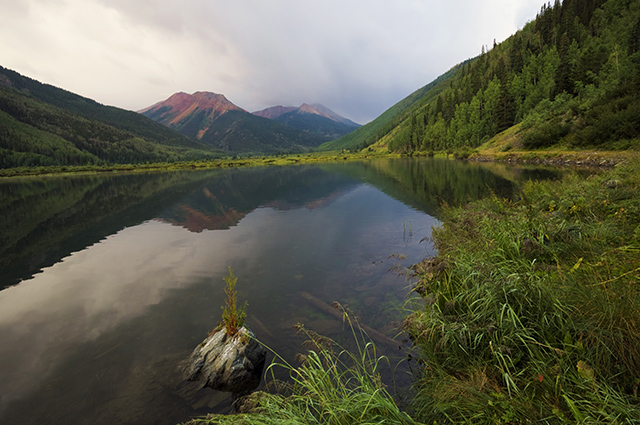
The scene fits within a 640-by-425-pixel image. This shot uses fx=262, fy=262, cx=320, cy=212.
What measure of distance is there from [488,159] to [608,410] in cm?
7891

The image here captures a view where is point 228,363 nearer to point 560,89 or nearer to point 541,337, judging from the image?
point 541,337

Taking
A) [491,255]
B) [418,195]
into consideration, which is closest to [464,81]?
[418,195]

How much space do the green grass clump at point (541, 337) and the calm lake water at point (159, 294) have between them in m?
2.52

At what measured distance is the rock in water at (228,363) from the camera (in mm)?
6391

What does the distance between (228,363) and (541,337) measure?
652 centimetres

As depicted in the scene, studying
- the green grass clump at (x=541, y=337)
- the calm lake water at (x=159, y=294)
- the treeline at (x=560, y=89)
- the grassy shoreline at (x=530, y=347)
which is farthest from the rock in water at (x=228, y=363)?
the treeline at (x=560, y=89)

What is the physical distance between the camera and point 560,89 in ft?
234

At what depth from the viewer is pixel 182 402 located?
5996 millimetres

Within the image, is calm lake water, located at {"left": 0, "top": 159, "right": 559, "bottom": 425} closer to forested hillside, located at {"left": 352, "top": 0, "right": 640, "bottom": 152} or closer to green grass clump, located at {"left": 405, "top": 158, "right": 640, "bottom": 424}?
green grass clump, located at {"left": 405, "top": 158, "right": 640, "bottom": 424}

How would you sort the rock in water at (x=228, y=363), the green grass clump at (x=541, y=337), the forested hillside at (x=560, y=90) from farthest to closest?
1. the forested hillside at (x=560, y=90)
2. the rock in water at (x=228, y=363)
3. the green grass clump at (x=541, y=337)

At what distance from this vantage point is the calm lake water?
6422mm

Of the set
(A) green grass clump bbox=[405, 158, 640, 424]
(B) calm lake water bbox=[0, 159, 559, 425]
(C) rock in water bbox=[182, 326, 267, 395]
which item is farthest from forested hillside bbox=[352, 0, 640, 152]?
(C) rock in water bbox=[182, 326, 267, 395]

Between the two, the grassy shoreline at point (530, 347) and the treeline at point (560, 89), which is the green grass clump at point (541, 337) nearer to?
the grassy shoreline at point (530, 347)

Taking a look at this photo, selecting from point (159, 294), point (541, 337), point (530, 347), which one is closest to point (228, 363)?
point (530, 347)
